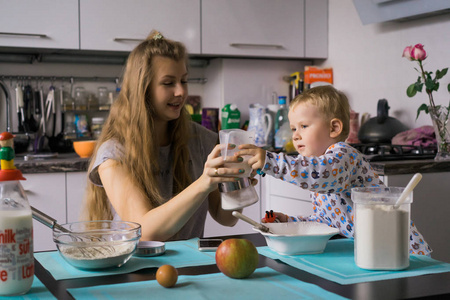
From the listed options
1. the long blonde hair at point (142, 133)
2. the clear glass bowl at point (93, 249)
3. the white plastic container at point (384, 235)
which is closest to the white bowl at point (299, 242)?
the white plastic container at point (384, 235)

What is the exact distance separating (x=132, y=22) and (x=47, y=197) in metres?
1.02

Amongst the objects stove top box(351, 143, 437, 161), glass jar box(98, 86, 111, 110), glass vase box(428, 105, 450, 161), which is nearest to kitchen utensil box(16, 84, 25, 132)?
glass jar box(98, 86, 111, 110)

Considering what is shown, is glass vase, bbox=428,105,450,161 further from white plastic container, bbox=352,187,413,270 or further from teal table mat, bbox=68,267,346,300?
teal table mat, bbox=68,267,346,300

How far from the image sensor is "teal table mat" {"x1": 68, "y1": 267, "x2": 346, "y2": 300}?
1.00 meters

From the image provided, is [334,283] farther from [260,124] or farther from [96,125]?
[96,125]

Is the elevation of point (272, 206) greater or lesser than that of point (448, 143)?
lesser

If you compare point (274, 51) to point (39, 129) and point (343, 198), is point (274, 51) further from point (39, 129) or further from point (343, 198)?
point (343, 198)

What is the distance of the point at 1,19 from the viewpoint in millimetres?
2898

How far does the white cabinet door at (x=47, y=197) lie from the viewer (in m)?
2.70

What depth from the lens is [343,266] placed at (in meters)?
1.19

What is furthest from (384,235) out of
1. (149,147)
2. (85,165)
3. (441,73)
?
(85,165)

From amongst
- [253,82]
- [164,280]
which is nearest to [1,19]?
[253,82]

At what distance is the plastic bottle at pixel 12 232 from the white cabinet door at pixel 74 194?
5.85 feet

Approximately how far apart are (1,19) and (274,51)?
58.6 inches
